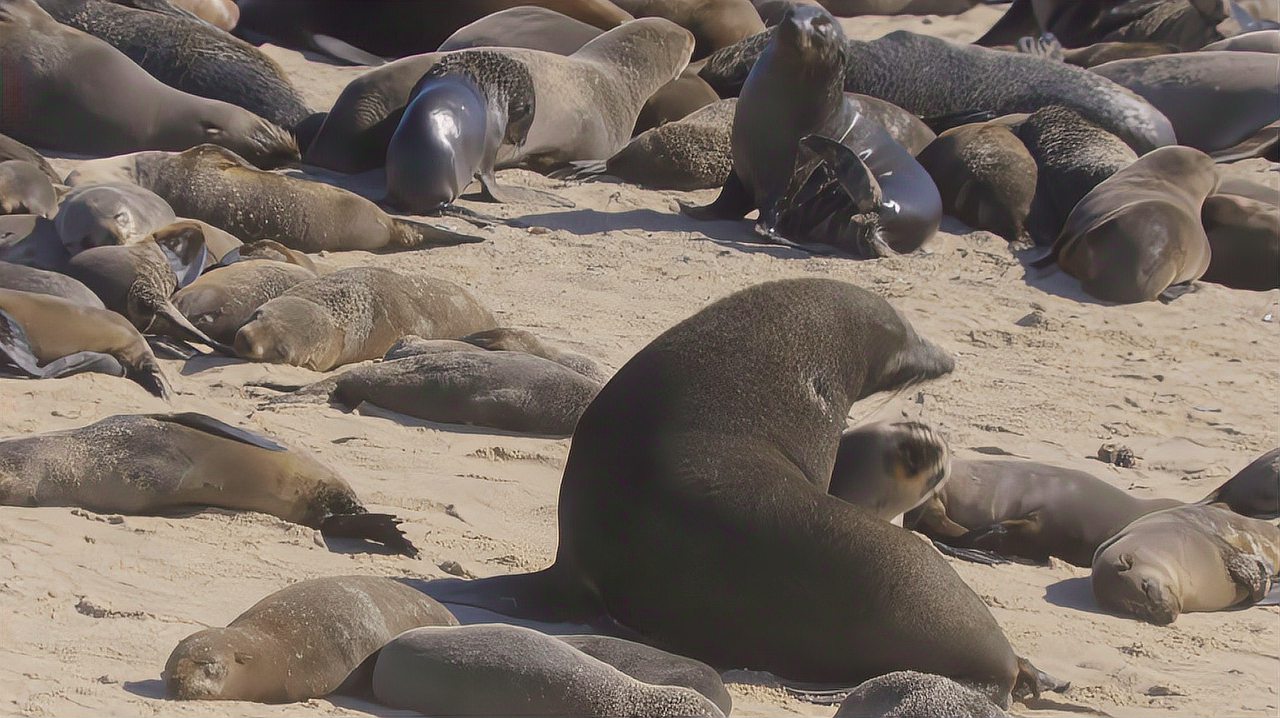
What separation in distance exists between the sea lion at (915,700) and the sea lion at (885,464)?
0.95 meters

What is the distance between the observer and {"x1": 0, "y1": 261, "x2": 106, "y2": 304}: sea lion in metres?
5.03

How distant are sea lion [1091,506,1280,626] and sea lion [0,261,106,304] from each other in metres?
3.02

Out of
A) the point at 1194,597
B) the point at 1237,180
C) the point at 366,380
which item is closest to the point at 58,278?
the point at 366,380

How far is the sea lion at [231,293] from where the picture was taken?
213 inches

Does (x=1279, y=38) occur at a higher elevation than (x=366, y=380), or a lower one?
higher

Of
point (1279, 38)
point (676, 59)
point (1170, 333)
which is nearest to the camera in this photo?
point (1170, 333)

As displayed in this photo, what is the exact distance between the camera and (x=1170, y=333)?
7059 millimetres

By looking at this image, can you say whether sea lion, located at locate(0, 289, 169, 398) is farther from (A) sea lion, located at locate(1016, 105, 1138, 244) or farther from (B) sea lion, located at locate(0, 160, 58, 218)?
A: (A) sea lion, located at locate(1016, 105, 1138, 244)

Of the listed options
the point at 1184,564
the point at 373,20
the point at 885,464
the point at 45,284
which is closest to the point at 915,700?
the point at 885,464

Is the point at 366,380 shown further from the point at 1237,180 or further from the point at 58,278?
the point at 1237,180

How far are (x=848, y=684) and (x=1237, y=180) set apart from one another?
20.9 feet

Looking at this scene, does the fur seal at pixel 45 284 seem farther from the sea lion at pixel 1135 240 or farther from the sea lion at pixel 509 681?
the sea lion at pixel 1135 240

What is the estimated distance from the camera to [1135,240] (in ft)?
24.3

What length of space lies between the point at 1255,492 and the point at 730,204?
390 centimetres
